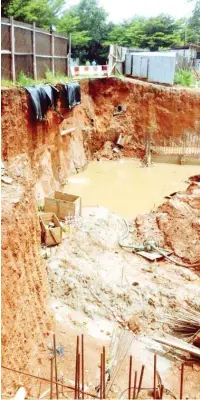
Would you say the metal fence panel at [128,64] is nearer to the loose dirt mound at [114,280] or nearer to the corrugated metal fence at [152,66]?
the corrugated metal fence at [152,66]

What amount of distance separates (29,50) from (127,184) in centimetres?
645

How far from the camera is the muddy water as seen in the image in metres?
14.0

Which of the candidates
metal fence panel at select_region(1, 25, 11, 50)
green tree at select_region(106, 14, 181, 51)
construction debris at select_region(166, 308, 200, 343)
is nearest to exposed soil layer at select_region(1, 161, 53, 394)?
construction debris at select_region(166, 308, 200, 343)

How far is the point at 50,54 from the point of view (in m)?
15.9

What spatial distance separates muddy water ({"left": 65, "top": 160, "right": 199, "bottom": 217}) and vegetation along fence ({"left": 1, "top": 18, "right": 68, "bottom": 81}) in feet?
15.3

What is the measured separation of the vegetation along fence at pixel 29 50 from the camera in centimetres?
1244

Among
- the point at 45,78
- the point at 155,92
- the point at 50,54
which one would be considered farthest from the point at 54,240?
the point at 155,92

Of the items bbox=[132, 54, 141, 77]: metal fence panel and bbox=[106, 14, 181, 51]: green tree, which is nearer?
bbox=[132, 54, 141, 77]: metal fence panel

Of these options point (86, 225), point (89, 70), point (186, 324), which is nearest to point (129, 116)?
point (89, 70)

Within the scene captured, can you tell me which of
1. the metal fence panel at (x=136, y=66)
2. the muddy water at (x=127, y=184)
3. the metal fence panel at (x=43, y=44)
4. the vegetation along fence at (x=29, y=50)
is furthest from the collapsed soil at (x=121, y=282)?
the metal fence panel at (x=136, y=66)

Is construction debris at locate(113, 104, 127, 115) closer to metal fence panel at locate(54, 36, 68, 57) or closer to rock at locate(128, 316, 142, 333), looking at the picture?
metal fence panel at locate(54, 36, 68, 57)

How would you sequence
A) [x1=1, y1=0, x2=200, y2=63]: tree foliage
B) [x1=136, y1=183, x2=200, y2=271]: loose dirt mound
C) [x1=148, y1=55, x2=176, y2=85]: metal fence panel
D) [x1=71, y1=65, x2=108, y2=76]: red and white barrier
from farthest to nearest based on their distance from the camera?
[x1=1, y1=0, x2=200, y2=63]: tree foliage, [x1=148, y1=55, x2=176, y2=85]: metal fence panel, [x1=71, y1=65, x2=108, y2=76]: red and white barrier, [x1=136, y1=183, x2=200, y2=271]: loose dirt mound

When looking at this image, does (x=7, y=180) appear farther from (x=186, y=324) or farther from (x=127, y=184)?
(x=127, y=184)

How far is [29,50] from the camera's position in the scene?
45.9 ft
